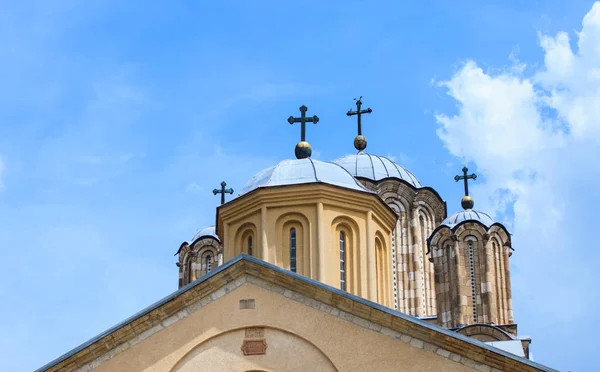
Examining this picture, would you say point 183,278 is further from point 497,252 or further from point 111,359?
point 111,359

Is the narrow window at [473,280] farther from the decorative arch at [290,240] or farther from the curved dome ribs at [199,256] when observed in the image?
the decorative arch at [290,240]

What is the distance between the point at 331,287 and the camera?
18484 mm

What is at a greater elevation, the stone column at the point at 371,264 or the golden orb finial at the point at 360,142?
the golden orb finial at the point at 360,142

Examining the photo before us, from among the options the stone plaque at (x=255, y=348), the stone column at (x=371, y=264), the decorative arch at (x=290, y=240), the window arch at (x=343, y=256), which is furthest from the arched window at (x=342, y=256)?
the stone plaque at (x=255, y=348)

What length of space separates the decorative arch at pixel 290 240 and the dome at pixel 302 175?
78cm

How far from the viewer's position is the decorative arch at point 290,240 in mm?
24391

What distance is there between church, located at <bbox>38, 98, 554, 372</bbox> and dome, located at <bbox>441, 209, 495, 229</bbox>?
0.15 feet

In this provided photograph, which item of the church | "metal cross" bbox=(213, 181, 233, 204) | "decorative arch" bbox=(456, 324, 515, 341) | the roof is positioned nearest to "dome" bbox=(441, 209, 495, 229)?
the church

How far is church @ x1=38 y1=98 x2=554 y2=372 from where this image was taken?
59.6ft

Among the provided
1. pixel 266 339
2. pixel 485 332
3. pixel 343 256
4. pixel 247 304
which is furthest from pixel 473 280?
pixel 266 339

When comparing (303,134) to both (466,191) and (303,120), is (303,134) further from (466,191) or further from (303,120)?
(466,191)

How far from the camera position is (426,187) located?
36.2 metres

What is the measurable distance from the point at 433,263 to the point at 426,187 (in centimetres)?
276

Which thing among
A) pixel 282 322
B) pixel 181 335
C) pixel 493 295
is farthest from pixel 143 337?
pixel 493 295
